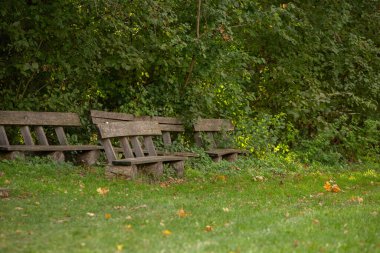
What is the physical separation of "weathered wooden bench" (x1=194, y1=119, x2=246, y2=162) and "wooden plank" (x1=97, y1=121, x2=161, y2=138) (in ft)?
7.37

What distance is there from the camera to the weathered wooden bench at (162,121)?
13836 millimetres

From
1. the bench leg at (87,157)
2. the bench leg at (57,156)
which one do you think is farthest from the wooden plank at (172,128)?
the bench leg at (57,156)

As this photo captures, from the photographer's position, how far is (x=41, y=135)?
13258 mm

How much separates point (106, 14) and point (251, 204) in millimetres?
6493

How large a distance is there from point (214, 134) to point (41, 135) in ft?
16.0

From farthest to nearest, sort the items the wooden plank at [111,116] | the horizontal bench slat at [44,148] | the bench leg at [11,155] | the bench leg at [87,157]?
the wooden plank at [111,116]
the bench leg at [87,157]
the bench leg at [11,155]
the horizontal bench slat at [44,148]

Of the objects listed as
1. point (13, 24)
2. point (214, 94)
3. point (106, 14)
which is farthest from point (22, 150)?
point (214, 94)

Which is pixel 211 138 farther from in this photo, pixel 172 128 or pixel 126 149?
pixel 126 149

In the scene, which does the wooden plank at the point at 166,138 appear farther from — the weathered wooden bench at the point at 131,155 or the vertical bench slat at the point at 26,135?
the vertical bench slat at the point at 26,135

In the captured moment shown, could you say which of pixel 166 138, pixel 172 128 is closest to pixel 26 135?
pixel 166 138

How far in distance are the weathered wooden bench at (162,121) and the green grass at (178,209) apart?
148cm

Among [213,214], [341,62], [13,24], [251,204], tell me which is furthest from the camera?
[341,62]

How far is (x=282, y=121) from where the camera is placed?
18.8m

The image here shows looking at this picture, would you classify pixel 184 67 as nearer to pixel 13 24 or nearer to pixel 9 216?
pixel 13 24
